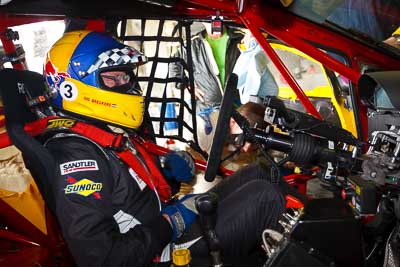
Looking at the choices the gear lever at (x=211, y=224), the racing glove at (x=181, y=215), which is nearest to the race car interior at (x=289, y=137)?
the gear lever at (x=211, y=224)

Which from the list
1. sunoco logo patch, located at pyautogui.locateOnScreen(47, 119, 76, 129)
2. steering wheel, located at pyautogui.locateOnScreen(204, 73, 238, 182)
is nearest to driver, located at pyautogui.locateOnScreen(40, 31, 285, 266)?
sunoco logo patch, located at pyautogui.locateOnScreen(47, 119, 76, 129)

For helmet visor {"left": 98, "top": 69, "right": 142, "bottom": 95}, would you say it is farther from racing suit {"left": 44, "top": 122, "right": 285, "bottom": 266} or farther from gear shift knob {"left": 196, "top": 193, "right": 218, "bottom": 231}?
gear shift knob {"left": 196, "top": 193, "right": 218, "bottom": 231}

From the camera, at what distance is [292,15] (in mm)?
1809

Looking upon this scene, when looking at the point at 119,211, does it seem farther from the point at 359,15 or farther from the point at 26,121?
the point at 359,15

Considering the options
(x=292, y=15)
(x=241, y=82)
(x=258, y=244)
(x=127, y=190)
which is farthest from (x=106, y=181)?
(x=241, y=82)

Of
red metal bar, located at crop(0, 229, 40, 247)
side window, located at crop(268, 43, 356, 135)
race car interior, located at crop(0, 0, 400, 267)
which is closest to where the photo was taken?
race car interior, located at crop(0, 0, 400, 267)

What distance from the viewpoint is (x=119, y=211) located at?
1.42 m

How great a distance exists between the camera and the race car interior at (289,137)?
1052mm

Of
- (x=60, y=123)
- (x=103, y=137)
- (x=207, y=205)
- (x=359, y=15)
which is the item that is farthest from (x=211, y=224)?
(x=359, y=15)

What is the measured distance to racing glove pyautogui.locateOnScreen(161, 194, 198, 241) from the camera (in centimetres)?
143

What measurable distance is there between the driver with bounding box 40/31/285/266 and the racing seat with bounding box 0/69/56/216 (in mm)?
49

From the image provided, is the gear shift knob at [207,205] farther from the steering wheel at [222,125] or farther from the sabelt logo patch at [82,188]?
the sabelt logo patch at [82,188]

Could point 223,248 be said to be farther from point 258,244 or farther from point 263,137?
point 263,137

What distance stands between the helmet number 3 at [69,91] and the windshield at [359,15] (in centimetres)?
93
